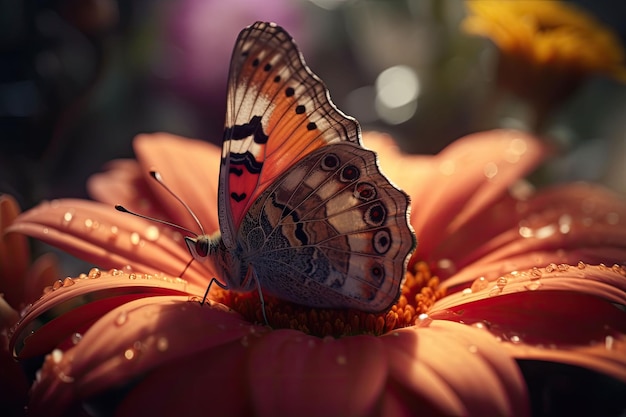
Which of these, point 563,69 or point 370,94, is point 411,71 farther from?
point 563,69

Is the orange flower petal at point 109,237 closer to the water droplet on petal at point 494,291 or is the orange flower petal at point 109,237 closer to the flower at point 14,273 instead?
the flower at point 14,273

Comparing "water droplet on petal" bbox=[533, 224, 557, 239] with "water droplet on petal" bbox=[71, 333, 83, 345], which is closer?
"water droplet on petal" bbox=[71, 333, 83, 345]

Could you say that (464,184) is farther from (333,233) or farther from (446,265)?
(333,233)

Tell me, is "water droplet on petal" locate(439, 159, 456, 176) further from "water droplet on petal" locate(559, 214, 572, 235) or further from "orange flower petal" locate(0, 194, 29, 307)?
"orange flower petal" locate(0, 194, 29, 307)

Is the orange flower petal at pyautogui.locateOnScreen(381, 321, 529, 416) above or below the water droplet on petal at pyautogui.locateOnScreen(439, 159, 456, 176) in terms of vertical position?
below

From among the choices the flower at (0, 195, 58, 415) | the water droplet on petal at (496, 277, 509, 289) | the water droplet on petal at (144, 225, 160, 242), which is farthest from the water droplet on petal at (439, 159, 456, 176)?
the flower at (0, 195, 58, 415)

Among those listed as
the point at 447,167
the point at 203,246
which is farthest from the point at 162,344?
the point at 447,167

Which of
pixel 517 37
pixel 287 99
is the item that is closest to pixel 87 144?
pixel 287 99
